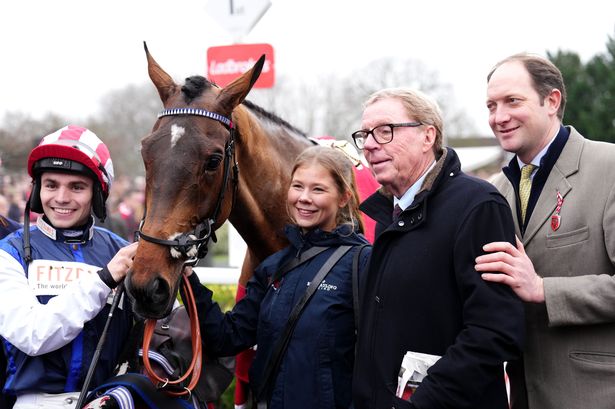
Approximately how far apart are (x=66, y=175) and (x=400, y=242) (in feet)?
4.96

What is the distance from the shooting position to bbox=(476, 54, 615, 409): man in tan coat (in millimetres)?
2230

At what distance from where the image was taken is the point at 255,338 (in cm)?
299

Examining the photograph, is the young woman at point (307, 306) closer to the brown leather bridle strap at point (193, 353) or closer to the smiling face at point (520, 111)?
the brown leather bridle strap at point (193, 353)

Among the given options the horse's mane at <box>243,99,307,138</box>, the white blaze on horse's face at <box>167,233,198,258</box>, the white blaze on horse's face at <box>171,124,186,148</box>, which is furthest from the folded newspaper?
the horse's mane at <box>243,99,307,138</box>

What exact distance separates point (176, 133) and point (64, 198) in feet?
1.92

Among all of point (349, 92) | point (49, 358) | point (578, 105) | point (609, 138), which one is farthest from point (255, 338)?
point (349, 92)

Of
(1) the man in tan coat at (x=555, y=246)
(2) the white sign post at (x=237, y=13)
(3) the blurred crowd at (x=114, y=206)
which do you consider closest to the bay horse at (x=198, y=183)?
(1) the man in tan coat at (x=555, y=246)

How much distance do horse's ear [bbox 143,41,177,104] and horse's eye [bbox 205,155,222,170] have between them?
1.36ft

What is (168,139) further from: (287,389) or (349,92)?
(349,92)

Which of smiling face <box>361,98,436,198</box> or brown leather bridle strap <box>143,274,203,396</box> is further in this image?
brown leather bridle strap <box>143,274,203,396</box>

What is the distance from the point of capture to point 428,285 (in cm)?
216

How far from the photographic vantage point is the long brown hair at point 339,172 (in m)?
2.91

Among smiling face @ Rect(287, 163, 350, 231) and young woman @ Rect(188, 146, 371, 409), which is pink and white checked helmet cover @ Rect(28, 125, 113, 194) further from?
smiling face @ Rect(287, 163, 350, 231)

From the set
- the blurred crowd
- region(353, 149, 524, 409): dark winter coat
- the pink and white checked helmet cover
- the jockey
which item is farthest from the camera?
the blurred crowd
